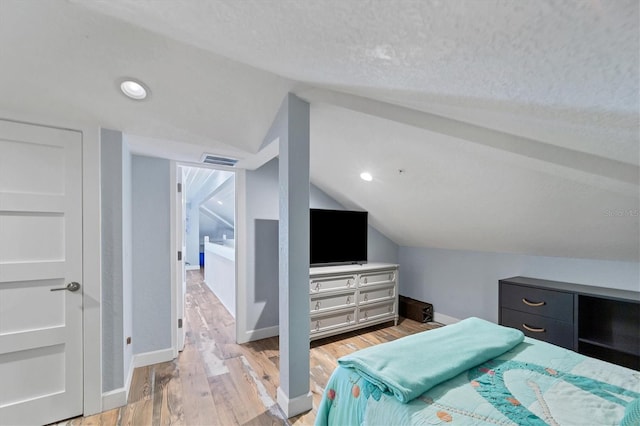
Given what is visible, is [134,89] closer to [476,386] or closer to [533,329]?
[476,386]

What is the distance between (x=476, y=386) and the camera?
1.07m

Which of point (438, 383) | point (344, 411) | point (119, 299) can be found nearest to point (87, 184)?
point (119, 299)

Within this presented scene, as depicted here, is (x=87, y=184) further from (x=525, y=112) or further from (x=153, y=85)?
(x=525, y=112)

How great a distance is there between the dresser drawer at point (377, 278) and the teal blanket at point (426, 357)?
1.64m

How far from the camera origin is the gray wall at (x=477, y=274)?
7.70 ft

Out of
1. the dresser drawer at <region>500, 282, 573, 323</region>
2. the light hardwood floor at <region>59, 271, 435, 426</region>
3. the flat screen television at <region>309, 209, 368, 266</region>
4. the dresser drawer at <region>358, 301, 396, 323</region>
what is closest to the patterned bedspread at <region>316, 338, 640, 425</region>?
the light hardwood floor at <region>59, 271, 435, 426</region>

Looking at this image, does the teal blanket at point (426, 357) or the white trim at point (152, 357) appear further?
the white trim at point (152, 357)

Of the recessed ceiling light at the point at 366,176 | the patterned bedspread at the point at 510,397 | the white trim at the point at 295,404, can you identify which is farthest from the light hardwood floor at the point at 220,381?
the recessed ceiling light at the point at 366,176

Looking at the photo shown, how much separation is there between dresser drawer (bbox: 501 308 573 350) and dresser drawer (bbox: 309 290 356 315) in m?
1.54

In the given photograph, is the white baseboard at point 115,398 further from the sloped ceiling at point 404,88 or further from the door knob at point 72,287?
the sloped ceiling at point 404,88

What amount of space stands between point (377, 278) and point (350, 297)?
1.52ft

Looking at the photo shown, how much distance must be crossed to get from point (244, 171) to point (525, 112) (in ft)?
8.15

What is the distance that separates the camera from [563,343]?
228 centimetres

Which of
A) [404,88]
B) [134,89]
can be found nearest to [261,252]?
[134,89]
